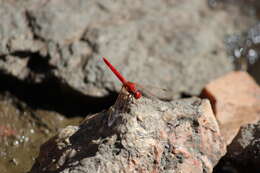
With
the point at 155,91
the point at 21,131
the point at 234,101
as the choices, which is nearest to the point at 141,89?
the point at 155,91

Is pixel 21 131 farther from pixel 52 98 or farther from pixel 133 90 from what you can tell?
pixel 133 90

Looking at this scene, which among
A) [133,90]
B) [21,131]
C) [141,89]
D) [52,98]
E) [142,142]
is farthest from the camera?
[52,98]

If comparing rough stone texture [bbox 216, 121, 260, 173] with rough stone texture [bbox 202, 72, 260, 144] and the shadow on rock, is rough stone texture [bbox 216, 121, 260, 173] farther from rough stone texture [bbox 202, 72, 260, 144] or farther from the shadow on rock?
the shadow on rock

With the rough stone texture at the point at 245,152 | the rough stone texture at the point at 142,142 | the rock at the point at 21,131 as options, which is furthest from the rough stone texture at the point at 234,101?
the rock at the point at 21,131

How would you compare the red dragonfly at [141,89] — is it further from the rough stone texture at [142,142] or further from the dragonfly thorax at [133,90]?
the rough stone texture at [142,142]

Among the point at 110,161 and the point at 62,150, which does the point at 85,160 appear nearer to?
the point at 110,161

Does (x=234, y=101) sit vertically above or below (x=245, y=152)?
above

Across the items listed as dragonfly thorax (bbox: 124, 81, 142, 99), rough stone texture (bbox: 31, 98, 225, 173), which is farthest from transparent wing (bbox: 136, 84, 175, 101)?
rough stone texture (bbox: 31, 98, 225, 173)
